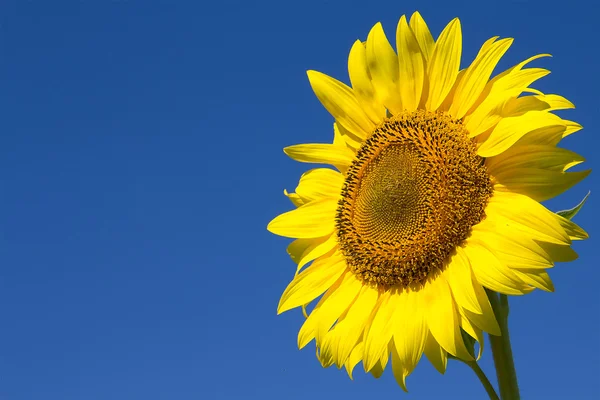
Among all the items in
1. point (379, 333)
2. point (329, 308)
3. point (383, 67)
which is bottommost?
point (379, 333)

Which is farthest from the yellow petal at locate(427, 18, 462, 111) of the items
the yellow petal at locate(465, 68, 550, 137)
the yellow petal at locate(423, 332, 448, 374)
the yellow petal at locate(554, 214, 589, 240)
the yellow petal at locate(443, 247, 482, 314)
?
the yellow petal at locate(423, 332, 448, 374)

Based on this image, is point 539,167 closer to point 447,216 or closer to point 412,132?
point 447,216

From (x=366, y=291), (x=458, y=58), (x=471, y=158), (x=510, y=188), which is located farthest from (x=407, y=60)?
(x=366, y=291)

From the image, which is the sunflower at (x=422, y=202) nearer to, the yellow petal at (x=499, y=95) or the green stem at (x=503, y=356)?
the yellow petal at (x=499, y=95)

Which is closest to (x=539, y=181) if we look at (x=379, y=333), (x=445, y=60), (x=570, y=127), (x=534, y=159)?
(x=534, y=159)

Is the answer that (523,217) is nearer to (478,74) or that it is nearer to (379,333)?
(478,74)

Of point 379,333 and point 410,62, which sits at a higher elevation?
point 410,62

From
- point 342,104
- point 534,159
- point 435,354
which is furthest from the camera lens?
point 342,104

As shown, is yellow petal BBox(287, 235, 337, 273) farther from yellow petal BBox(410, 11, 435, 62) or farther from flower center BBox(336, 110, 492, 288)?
yellow petal BBox(410, 11, 435, 62)
